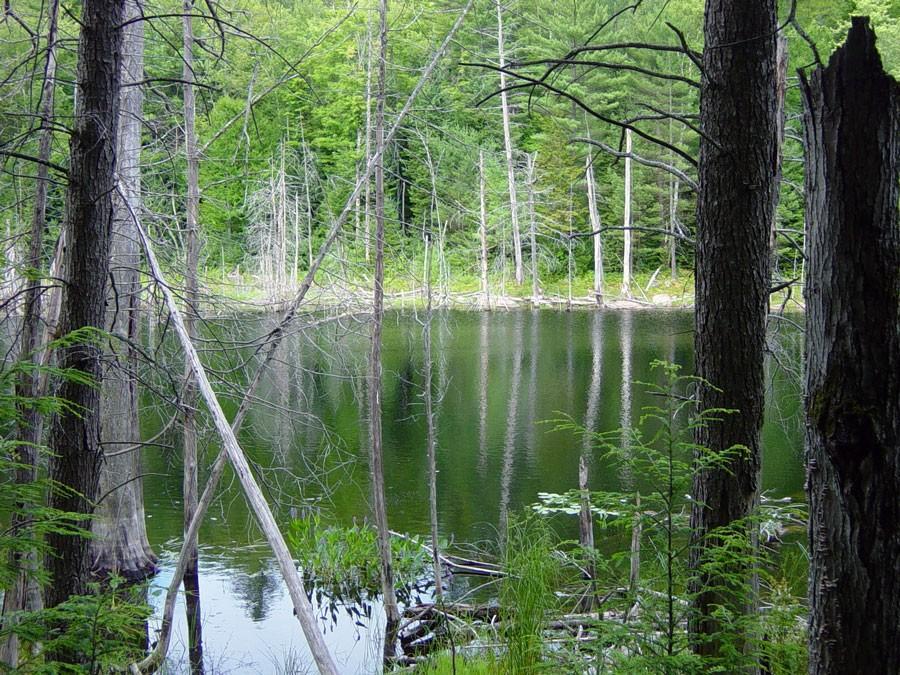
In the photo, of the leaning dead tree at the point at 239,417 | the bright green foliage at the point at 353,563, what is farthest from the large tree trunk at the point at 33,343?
the bright green foliage at the point at 353,563

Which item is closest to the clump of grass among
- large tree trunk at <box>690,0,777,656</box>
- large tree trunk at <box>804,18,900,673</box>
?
large tree trunk at <box>690,0,777,656</box>

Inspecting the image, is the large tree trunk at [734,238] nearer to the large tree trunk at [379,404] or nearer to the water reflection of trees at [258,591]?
the large tree trunk at [379,404]

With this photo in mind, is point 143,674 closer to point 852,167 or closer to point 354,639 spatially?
point 354,639

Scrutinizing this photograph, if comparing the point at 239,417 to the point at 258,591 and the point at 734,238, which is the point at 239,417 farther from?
the point at 258,591

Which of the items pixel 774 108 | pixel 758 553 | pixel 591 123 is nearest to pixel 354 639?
pixel 758 553

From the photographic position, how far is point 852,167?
2199mm

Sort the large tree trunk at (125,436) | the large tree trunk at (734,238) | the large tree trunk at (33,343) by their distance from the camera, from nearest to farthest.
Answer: the large tree trunk at (734,238) → the large tree trunk at (33,343) → the large tree trunk at (125,436)

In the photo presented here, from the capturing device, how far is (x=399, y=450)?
14.7 meters

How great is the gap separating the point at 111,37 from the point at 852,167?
306cm

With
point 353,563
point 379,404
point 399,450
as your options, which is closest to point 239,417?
point 379,404

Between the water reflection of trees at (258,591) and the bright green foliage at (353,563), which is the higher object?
the bright green foliage at (353,563)

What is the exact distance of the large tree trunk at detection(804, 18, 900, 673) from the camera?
213 centimetres

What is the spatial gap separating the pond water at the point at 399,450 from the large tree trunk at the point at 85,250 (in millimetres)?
1834

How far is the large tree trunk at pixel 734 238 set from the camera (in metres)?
3.60
